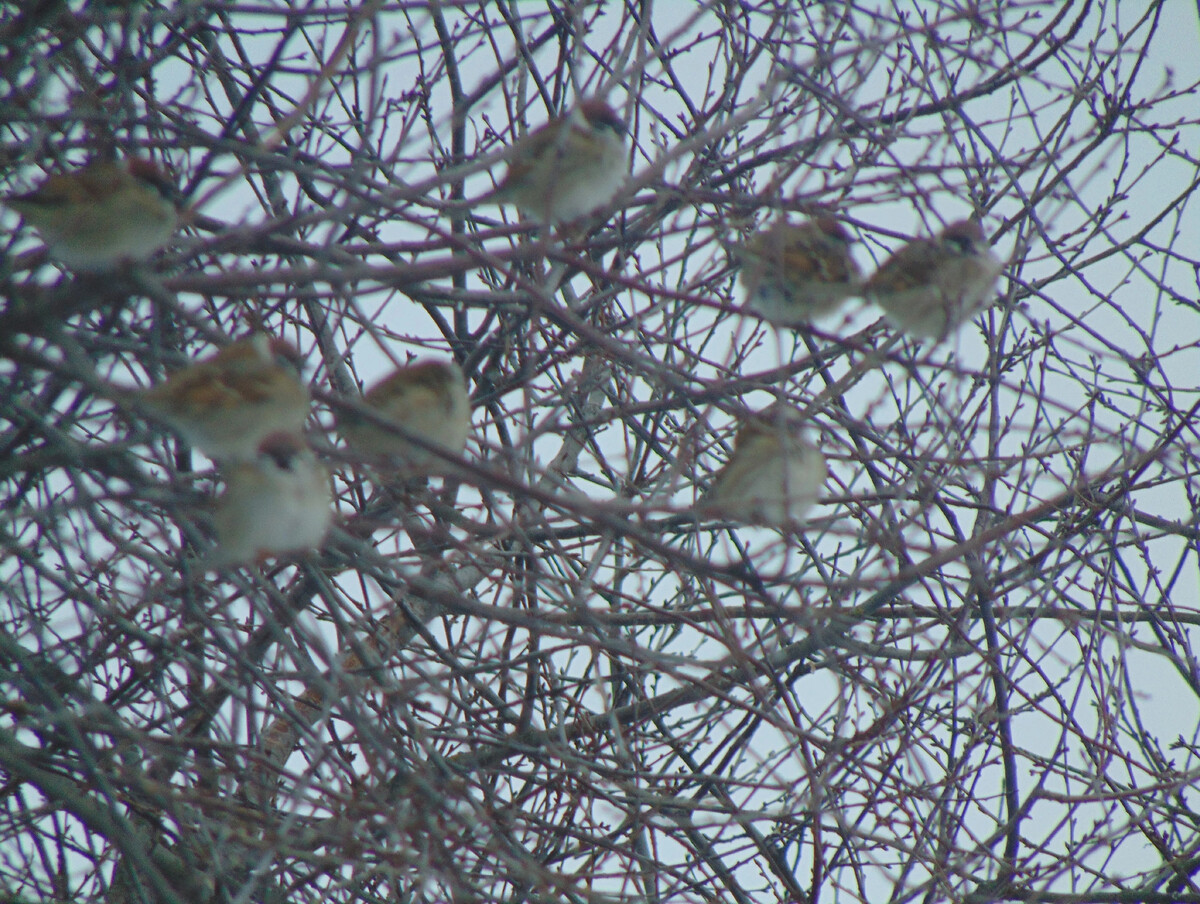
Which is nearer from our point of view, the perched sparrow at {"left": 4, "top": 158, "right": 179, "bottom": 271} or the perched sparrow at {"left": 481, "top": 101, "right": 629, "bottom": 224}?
the perched sparrow at {"left": 4, "top": 158, "right": 179, "bottom": 271}

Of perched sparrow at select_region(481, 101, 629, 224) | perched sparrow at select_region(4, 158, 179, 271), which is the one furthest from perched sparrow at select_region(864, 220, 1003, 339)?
perched sparrow at select_region(4, 158, 179, 271)

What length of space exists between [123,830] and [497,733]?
1.40 m

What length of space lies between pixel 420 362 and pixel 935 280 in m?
1.49

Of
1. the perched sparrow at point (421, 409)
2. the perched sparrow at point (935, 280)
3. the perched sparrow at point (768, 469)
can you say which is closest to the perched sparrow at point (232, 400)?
the perched sparrow at point (421, 409)

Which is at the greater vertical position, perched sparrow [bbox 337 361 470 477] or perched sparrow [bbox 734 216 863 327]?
perched sparrow [bbox 734 216 863 327]

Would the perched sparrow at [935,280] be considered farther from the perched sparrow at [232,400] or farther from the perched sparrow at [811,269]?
the perched sparrow at [232,400]

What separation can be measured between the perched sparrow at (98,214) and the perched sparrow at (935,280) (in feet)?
6.65

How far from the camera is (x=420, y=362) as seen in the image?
3.17m

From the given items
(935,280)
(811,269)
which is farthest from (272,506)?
Result: (935,280)

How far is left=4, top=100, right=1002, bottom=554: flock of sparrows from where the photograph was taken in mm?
2600

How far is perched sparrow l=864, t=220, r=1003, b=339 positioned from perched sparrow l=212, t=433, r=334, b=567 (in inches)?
70.8

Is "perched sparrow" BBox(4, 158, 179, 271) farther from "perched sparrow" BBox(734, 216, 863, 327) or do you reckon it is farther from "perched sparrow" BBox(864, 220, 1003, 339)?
"perched sparrow" BBox(864, 220, 1003, 339)

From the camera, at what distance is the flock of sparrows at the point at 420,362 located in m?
2.60

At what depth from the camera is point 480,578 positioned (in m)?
4.90
